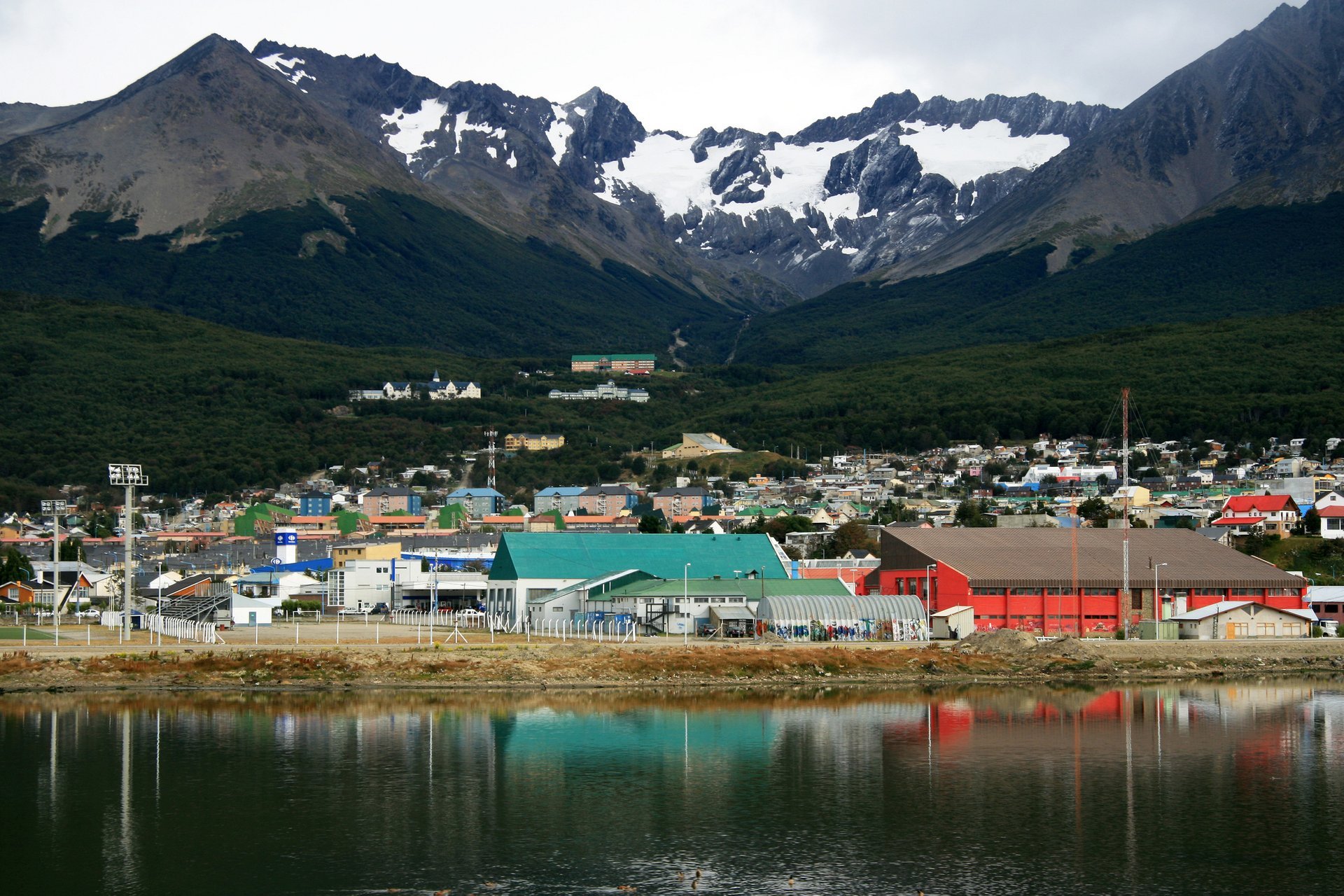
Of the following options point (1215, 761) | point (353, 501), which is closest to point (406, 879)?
point (1215, 761)

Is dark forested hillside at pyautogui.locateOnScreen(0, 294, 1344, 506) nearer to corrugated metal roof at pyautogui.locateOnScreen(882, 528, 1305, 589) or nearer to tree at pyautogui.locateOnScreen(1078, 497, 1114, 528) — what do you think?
tree at pyautogui.locateOnScreen(1078, 497, 1114, 528)

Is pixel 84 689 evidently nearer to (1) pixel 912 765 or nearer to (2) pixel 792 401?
(1) pixel 912 765

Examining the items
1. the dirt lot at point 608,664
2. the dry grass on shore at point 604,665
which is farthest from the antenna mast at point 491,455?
the dry grass on shore at point 604,665

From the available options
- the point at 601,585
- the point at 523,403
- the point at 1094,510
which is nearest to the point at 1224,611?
the point at 601,585

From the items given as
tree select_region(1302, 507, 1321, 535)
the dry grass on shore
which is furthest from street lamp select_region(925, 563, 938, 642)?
tree select_region(1302, 507, 1321, 535)

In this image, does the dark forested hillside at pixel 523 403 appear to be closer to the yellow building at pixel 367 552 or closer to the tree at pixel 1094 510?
the tree at pixel 1094 510

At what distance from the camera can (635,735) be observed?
41156 millimetres

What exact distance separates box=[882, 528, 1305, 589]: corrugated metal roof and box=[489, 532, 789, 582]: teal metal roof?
6785 millimetres

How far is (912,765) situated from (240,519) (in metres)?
95.2

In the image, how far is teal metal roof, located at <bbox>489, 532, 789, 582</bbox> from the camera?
2717 inches

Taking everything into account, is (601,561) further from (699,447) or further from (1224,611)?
(699,447)

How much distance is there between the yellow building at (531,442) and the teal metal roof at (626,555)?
95.9 m

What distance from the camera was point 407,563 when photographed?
267 feet

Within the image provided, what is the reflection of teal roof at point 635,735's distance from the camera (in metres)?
38.4
